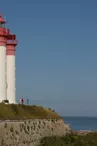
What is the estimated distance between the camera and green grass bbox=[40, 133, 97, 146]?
52.3m

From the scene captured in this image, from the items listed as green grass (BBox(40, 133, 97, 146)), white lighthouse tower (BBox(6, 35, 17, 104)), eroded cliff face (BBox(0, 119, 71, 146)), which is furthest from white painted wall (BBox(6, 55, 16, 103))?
green grass (BBox(40, 133, 97, 146))

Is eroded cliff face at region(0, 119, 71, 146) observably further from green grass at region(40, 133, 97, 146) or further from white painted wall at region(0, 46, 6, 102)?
white painted wall at region(0, 46, 6, 102)

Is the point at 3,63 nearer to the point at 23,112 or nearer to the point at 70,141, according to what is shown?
the point at 23,112

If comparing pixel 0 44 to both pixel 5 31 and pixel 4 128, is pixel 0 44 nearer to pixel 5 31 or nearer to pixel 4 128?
pixel 5 31

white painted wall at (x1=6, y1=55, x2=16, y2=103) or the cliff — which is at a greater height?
white painted wall at (x1=6, y1=55, x2=16, y2=103)

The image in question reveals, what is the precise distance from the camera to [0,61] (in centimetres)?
5491

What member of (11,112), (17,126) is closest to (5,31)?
(11,112)

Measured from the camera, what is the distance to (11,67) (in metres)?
57.3

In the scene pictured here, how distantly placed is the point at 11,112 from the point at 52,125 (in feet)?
18.2

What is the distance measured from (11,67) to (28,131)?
9.38 m

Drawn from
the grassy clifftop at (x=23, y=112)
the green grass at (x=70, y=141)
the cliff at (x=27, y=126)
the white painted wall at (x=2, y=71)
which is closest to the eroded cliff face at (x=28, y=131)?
the cliff at (x=27, y=126)

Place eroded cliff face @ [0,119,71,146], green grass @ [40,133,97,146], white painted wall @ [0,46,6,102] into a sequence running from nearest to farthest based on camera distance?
eroded cliff face @ [0,119,71,146] → green grass @ [40,133,97,146] → white painted wall @ [0,46,6,102]

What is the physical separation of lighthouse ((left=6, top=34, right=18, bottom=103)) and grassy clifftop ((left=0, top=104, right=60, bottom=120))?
235 cm

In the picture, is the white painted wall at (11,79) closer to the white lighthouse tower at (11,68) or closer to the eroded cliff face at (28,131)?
the white lighthouse tower at (11,68)
